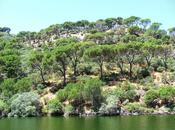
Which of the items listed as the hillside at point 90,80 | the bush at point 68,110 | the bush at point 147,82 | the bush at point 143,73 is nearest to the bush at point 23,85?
the hillside at point 90,80

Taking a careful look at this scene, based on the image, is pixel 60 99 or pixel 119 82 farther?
pixel 119 82

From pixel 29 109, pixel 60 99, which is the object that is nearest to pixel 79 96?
pixel 60 99

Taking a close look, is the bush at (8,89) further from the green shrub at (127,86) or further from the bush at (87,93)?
the green shrub at (127,86)

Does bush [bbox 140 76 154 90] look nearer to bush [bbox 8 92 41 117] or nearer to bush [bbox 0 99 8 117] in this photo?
bush [bbox 8 92 41 117]

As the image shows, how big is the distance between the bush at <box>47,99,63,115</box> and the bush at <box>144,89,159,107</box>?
19262mm

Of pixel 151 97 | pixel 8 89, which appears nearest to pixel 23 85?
pixel 8 89

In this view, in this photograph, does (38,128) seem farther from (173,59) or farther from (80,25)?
(80,25)

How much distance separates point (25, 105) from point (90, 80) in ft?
51.3

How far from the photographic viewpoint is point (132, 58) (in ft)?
360

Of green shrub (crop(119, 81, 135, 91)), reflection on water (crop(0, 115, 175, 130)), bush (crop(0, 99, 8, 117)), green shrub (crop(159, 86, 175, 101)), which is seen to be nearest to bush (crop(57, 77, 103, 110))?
green shrub (crop(119, 81, 135, 91))

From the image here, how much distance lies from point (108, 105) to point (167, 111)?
12.7m

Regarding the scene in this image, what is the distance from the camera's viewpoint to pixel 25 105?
89.8m

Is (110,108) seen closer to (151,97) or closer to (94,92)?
(94,92)

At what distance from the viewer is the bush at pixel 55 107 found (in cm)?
8988
